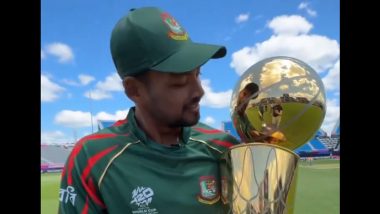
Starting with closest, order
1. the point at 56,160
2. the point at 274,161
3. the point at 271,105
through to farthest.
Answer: the point at 274,161 < the point at 271,105 < the point at 56,160

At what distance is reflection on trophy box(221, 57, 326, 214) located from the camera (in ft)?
4.02

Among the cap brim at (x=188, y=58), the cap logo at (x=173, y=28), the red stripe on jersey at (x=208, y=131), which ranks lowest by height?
the red stripe on jersey at (x=208, y=131)

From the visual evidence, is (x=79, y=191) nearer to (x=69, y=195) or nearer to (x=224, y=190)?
(x=69, y=195)

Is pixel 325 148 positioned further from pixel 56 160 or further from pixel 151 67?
pixel 151 67

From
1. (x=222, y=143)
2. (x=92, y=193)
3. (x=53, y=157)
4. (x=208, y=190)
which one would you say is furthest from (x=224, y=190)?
(x=53, y=157)

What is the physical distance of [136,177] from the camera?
1.26 meters

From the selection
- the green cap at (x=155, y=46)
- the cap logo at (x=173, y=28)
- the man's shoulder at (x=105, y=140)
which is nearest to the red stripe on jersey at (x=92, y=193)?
the man's shoulder at (x=105, y=140)

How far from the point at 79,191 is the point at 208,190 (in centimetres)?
41

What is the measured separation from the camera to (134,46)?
1.27 metres

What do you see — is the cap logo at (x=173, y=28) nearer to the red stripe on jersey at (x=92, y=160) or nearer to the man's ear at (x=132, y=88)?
the man's ear at (x=132, y=88)

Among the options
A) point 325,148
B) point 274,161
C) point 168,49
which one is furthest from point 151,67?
point 325,148

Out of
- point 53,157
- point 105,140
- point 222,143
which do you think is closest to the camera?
point 105,140

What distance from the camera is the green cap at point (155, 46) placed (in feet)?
4.11

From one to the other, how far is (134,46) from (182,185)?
0.47 m
